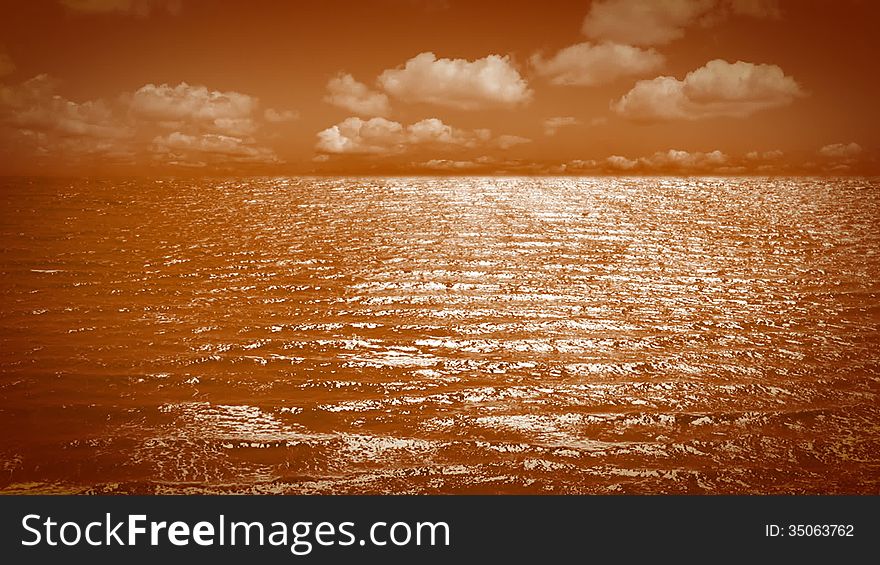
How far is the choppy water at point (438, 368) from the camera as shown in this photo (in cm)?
466

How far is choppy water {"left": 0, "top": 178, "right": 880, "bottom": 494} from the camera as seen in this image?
4.66m

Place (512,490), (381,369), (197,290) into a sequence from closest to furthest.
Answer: (512,490), (381,369), (197,290)

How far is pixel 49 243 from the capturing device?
45.0 feet

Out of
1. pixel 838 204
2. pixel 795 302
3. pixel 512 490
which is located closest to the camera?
pixel 512 490

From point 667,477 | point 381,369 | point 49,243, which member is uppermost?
point 49,243

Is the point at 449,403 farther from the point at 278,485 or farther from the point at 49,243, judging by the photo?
the point at 49,243

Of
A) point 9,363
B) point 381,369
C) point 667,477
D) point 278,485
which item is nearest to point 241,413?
point 278,485

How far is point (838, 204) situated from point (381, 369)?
27.5 meters

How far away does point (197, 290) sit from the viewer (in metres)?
9.73

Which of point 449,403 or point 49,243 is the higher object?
point 49,243

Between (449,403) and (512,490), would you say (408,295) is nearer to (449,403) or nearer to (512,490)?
(449,403)

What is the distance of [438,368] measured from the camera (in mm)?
6582

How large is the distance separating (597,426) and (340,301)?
525 centimetres

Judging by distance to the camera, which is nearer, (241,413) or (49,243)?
(241,413)
